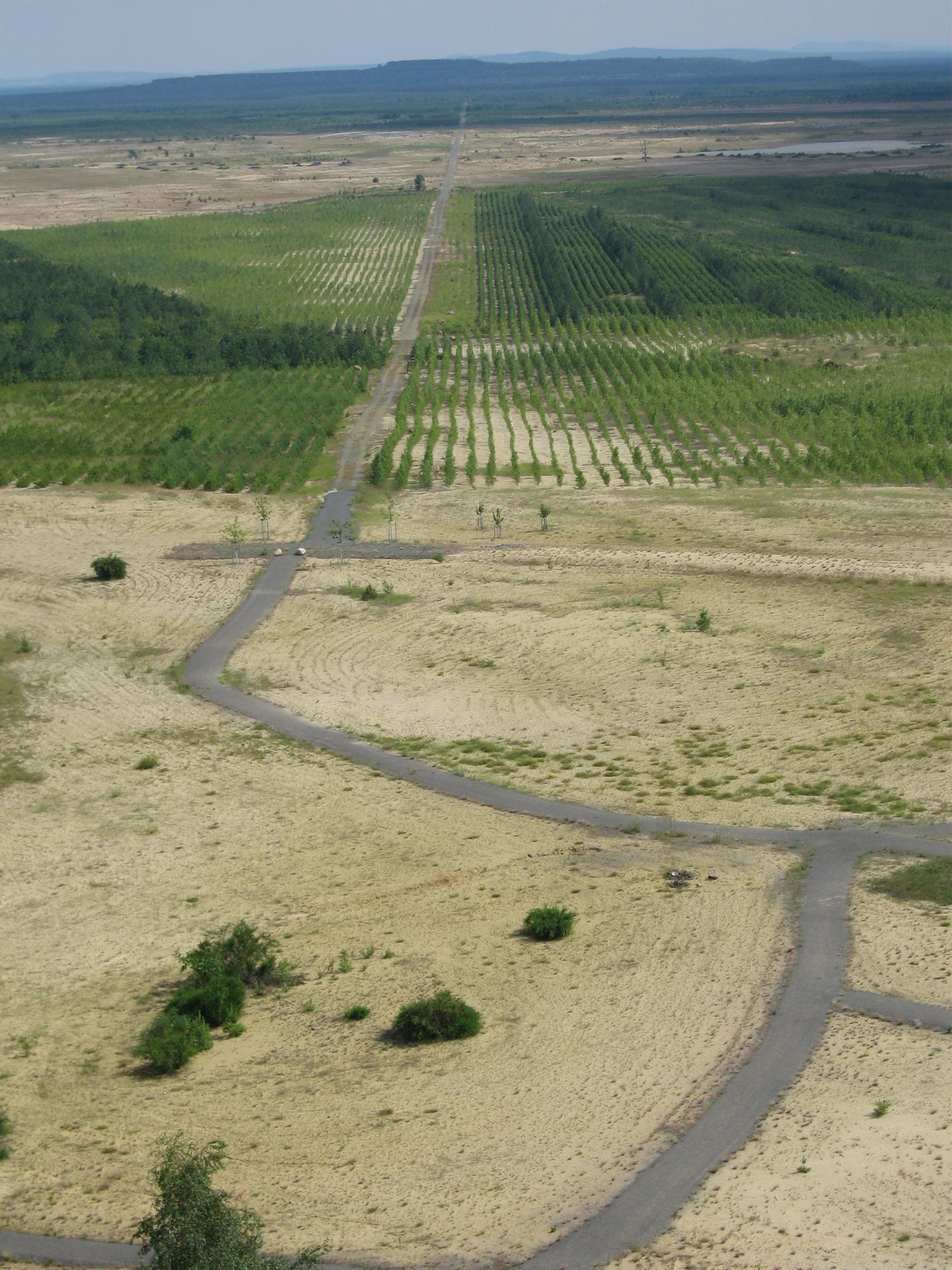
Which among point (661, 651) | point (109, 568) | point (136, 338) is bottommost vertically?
point (661, 651)

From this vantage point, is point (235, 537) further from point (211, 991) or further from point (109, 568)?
point (211, 991)

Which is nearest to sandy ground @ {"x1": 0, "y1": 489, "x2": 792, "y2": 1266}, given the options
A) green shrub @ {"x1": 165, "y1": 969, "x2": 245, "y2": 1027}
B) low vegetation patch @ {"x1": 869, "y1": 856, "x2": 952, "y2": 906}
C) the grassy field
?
green shrub @ {"x1": 165, "y1": 969, "x2": 245, "y2": 1027}

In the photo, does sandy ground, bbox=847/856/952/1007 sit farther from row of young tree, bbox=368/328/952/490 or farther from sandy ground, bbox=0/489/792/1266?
row of young tree, bbox=368/328/952/490

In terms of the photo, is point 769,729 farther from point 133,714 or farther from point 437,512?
point 437,512

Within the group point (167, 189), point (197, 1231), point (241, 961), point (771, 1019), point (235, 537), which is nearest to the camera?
point (197, 1231)

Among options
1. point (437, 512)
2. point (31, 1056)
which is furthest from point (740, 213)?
point (31, 1056)

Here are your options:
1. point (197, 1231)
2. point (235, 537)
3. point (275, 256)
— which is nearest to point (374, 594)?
point (235, 537)
